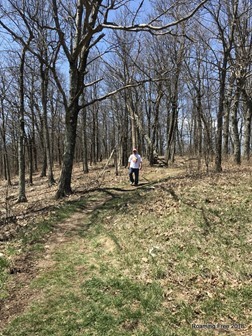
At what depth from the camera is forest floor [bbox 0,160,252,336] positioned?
4.85m

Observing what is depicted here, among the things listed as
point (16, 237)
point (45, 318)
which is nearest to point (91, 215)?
point (16, 237)

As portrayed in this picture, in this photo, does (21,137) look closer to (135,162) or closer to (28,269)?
(135,162)

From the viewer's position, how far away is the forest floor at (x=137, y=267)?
4.85 metres

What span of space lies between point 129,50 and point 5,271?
62.1 feet

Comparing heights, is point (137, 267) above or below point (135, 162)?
below

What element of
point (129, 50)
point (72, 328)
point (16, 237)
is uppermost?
point (129, 50)

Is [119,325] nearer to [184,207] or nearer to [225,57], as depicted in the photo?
[184,207]

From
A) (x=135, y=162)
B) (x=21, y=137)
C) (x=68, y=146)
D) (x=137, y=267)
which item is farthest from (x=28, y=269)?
(x=21, y=137)

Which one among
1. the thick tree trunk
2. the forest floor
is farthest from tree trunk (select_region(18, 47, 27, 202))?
the forest floor

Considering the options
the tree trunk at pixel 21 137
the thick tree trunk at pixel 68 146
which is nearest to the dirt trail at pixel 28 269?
the thick tree trunk at pixel 68 146

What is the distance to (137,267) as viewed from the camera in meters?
6.36

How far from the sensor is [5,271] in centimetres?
661

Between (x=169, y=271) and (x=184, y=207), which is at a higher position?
(x=184, y=207)

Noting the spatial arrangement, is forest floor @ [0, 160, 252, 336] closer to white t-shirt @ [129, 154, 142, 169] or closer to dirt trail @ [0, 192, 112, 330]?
dirt trail @ [0, 192, 112, 330]
